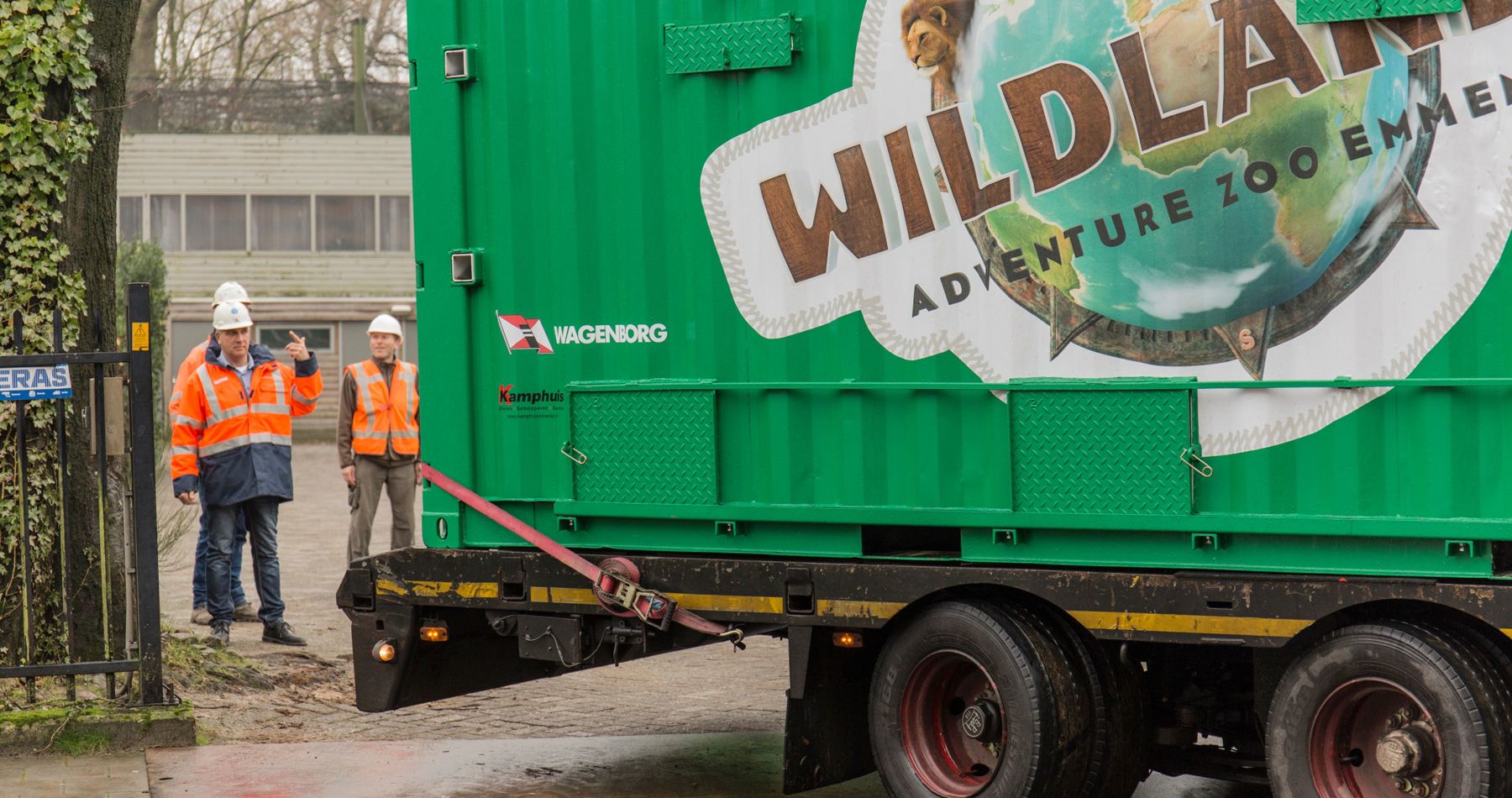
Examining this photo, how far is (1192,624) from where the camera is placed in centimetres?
524

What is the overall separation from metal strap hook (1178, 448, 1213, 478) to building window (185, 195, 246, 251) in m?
31.8

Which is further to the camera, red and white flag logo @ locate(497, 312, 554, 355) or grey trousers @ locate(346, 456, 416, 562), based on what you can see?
grey trousers @ locate(346, 456, 416, 562)

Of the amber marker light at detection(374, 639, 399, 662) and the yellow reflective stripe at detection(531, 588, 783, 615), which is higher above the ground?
the yellow reflective stripe at detection(531, 588, 783, 615)

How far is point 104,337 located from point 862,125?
3561mm

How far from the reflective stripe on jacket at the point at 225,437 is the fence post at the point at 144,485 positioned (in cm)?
227

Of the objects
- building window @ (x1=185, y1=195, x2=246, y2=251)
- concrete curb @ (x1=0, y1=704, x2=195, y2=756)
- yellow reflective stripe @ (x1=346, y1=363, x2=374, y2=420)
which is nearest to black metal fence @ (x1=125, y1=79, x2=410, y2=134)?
building window @ (x1=185, y1=195, x2=246, y2=251)

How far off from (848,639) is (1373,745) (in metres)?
1.69

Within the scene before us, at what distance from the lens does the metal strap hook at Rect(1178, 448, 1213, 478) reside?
5219 millimetres

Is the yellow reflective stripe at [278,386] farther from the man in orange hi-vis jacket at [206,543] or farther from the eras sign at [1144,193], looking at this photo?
the eras sign at [1144,193]

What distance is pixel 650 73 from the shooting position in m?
6.17

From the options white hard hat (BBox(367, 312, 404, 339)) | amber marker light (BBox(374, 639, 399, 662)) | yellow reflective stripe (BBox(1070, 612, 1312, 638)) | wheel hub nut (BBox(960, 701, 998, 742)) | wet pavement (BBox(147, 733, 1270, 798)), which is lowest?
wet pavement (BBox(147, 733, 1270, 798))

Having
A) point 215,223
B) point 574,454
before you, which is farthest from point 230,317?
point 215,223

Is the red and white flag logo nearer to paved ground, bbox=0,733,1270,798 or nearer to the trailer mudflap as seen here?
the trailer mudflap

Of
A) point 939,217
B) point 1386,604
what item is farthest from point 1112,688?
point 939,217
